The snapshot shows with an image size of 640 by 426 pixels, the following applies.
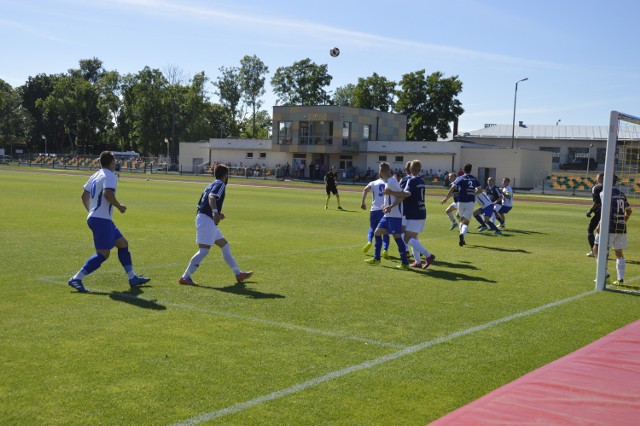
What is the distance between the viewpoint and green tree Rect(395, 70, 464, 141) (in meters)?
84.5

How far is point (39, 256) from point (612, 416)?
34.1ft

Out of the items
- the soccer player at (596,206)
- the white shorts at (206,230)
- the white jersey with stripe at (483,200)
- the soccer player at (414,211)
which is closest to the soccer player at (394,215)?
the soccer player at (414,211)

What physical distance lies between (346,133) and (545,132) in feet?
100

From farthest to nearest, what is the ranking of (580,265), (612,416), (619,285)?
1. (580,265)
2. (619,285)
3. (612,416)

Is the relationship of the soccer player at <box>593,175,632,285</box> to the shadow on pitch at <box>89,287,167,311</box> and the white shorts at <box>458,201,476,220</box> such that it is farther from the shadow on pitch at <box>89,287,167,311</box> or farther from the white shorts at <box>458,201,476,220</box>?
the shadow on pitch at <box>89,287,167,311</box>

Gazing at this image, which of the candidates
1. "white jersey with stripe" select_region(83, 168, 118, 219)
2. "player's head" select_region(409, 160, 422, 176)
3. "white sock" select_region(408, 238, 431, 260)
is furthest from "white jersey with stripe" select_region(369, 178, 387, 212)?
"white jersey with stripe" select_region(83, 168, 118, 219)

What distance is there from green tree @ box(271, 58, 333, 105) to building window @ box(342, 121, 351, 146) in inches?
1310

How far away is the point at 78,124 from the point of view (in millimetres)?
110750

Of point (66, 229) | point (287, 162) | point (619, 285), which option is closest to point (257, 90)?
point (287, 162)

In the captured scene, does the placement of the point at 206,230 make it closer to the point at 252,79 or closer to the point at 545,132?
the point at 545,132

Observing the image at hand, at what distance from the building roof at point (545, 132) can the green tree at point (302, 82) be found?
2503 centimetres

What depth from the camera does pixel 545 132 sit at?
8388 centimetres

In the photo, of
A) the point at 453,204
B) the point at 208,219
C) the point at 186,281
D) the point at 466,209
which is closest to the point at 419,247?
the point at 208,219

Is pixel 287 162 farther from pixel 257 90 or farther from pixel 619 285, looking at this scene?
pixel 619 285
